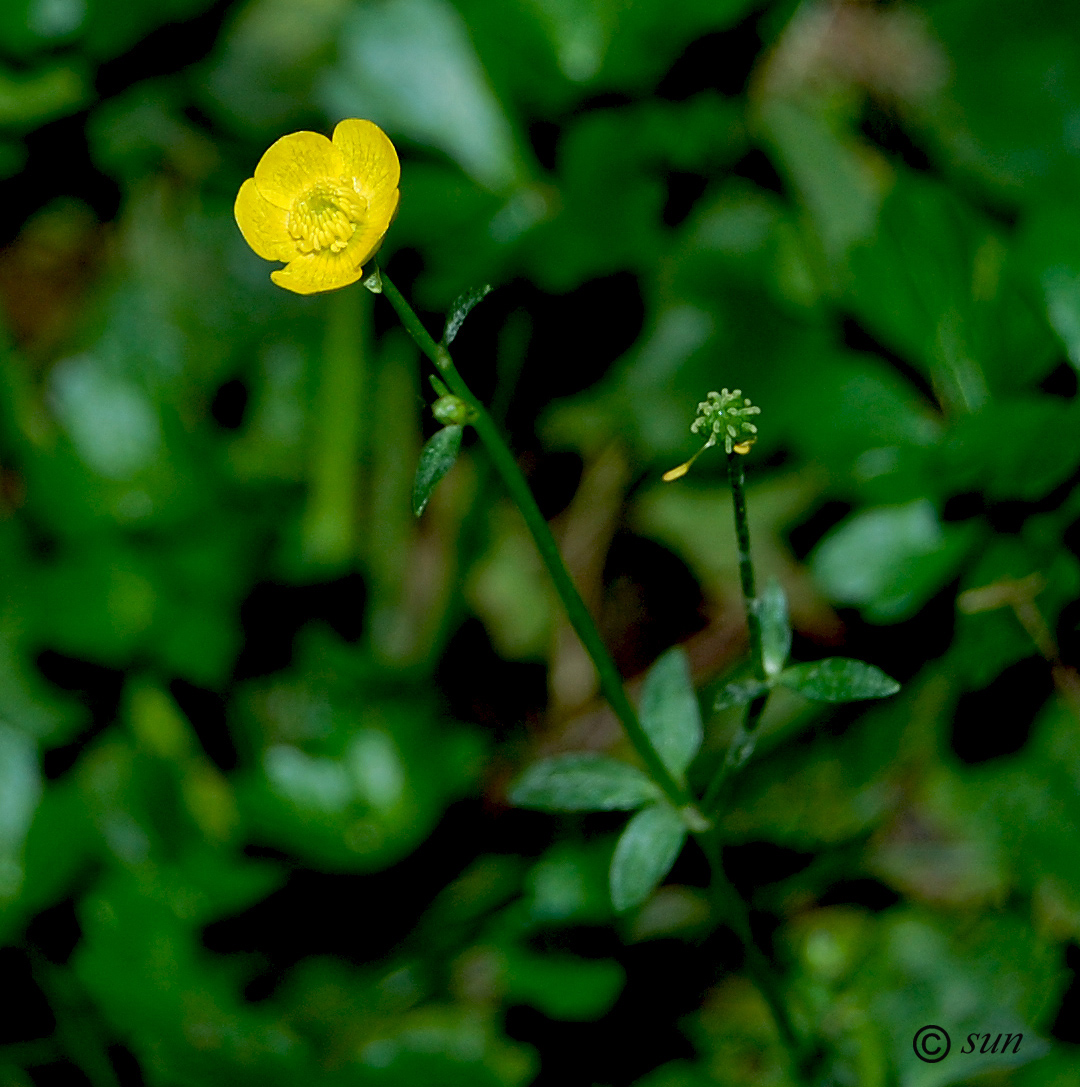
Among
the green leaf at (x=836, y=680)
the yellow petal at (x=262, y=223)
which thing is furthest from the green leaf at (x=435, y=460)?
the green leaf at (x=836, y=680)

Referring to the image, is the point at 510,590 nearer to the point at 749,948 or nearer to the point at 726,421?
the point at 749,948

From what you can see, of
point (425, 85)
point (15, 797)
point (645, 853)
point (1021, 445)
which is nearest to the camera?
point (645, 853)

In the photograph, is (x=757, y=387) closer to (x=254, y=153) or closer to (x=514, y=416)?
(x=514, y=416)

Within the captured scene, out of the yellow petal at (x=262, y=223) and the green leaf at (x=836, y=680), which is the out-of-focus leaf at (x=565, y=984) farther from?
the yellow petal at (x=262, y=223)

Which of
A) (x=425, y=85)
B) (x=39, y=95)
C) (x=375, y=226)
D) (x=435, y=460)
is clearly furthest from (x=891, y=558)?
(x=39, y=95)

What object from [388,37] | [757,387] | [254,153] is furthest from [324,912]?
[388,37]

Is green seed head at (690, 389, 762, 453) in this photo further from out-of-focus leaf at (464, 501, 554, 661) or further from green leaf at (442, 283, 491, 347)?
out-of-focus leaf at (464, 501, 554, 661)
